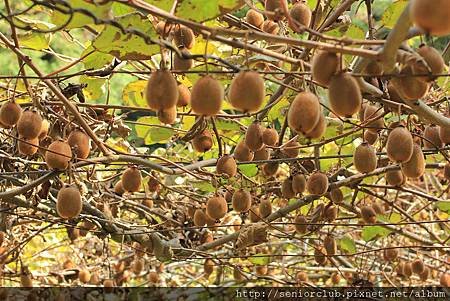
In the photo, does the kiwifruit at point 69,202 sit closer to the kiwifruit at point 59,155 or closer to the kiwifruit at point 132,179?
the kiwifruit at point 59,155

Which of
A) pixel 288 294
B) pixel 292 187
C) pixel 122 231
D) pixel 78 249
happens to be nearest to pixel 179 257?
pixel 122 231

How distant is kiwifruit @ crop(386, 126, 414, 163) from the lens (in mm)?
991

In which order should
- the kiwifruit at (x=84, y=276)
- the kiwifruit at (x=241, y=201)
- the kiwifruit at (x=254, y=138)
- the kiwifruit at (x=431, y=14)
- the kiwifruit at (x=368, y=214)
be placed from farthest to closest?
the kiwifruit at (x=84, y=276)
the kiwifruit at (x=368, y=214)
the kiwifruit at (x=241, y=201)
the kiwifruit at (x=254, y=138)
the kiwifruit at (x=431, y=14)

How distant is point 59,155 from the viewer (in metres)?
1.14

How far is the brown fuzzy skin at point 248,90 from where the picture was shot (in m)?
0.81

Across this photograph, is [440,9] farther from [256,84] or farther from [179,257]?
[179,257]

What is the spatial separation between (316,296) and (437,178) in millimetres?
860

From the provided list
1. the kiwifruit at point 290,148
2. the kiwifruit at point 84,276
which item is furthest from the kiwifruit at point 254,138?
the kiwifruit at point 84,276

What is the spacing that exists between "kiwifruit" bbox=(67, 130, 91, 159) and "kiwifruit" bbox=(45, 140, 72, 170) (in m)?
0.05

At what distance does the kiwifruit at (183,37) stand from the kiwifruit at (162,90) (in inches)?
11.4

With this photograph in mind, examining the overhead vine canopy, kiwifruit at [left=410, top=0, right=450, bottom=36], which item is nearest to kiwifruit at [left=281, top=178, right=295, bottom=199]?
the overhead vine canopy

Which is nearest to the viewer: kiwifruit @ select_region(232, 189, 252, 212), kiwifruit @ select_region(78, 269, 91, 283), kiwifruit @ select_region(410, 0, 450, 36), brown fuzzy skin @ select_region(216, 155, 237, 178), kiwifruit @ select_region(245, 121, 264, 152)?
kiwifruit @ select_region(410, 0, 450, 36)

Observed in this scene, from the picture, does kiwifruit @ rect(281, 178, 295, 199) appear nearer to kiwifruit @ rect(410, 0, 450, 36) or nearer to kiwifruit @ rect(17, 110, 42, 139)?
kiwifruit @ rect(17, 110, 42, 139)

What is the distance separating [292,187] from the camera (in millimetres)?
1538
